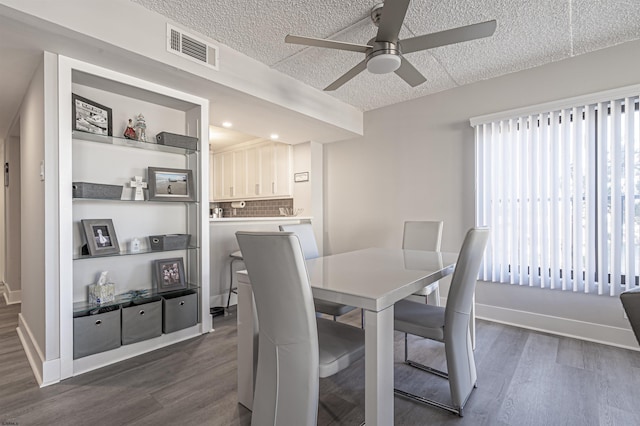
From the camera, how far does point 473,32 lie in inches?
70.8

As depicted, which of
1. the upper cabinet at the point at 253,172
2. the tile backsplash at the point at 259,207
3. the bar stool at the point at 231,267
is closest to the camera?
the bar stool at the point at 231,267

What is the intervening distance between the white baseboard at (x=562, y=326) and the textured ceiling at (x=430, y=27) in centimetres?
236

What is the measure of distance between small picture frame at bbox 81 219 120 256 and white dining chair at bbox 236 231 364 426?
161 centimetres

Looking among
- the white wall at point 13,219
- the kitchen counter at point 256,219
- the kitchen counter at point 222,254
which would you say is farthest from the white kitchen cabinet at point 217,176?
the white wall at point 13,219

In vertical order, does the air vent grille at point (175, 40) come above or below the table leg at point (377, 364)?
above

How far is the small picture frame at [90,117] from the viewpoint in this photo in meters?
2.19

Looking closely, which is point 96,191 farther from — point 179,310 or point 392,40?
point 392,40

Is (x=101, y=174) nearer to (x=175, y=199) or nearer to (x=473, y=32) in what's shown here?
(x=175, y=199)

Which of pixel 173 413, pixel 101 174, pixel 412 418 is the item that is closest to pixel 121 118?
pixel 101 174

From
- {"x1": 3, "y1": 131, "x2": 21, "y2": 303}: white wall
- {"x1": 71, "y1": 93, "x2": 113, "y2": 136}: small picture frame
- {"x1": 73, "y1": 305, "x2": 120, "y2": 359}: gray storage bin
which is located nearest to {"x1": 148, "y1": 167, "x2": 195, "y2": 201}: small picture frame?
{"x1": 71, "y1": 93, "x2": 113, "y2": 136}: small picture frame

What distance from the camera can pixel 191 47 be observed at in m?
2.33

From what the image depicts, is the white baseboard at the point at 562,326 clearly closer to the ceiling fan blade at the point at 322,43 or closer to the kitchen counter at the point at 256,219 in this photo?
the kitchen counter at the point at 256,219

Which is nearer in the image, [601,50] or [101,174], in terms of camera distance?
[101,174]

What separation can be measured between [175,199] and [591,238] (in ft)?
11.8
